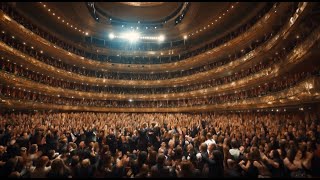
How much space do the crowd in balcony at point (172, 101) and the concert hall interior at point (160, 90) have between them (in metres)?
0.16

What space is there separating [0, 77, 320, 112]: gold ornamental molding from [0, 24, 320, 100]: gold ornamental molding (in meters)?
1.51

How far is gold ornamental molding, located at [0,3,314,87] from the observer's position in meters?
20.0

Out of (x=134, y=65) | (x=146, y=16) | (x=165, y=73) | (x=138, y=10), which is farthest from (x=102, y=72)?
(x=138, y=10)

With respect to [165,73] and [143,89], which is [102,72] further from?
[165,73]

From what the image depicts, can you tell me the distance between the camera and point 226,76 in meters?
28.5

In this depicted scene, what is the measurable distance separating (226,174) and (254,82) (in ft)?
58.7

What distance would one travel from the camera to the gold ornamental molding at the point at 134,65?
20.1m

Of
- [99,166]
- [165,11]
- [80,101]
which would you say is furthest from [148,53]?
[99,166]

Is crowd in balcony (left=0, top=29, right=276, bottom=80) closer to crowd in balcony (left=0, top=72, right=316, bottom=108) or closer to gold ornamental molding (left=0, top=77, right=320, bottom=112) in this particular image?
crowd in balcony (left=0, top=72, right=316, bottom=108)

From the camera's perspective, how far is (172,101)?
36344mm

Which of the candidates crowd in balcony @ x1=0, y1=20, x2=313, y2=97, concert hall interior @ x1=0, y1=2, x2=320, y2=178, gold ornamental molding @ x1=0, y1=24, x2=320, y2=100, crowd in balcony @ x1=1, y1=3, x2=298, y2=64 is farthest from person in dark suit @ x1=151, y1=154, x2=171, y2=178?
crowd in balcony @ x1=1, y1=3, x2=298, y2=64

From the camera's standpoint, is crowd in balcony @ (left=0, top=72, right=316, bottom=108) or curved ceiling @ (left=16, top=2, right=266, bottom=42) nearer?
crowd in balcony @ (left=0, top=72, right=316, bottom=108)

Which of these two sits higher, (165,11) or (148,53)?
(165,11)

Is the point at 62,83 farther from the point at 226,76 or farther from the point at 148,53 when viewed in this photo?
Result: the point at 226,76
